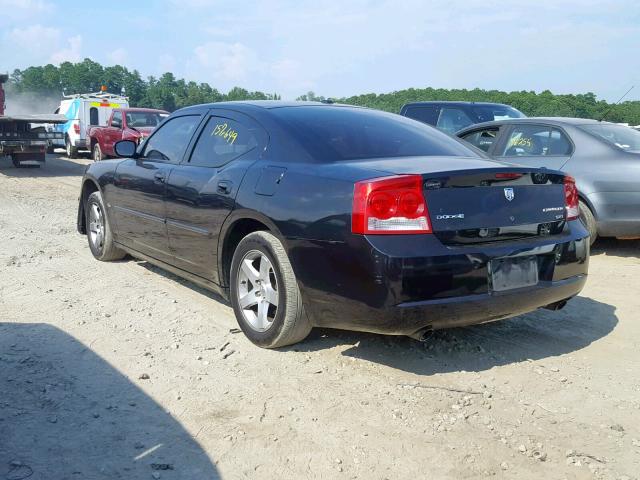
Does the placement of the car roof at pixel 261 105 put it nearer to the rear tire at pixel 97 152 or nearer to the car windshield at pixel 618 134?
the car windshield at pixel 618 134

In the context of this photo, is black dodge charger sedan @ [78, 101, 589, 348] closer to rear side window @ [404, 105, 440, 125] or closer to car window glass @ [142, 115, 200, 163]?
car window glass @ [142, 115, 200, 163]

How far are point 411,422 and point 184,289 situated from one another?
9.20 feet

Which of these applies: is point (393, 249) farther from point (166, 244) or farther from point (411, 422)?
point (166, 244)

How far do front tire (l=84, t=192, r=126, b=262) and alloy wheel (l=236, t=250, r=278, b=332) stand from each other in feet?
7.90

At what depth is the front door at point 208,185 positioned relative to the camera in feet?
14.1


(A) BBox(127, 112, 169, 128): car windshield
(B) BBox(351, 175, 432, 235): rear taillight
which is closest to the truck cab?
(A) BBox(127, 112, 169, 128): car windshield

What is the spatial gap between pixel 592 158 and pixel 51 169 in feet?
46.5

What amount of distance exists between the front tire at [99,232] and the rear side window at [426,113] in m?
6.96

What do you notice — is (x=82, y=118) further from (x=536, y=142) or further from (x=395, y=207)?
(x=395, y=207)

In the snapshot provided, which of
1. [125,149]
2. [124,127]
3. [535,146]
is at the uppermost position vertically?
[124,127]

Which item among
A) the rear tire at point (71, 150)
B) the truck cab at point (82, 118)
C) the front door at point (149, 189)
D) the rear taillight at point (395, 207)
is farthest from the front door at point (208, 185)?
the rear tire at point (71, 150)

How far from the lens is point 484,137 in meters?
8.04

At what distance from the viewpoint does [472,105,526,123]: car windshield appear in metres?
11.4

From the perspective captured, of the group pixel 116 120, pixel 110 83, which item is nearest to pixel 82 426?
pixel 116 120
